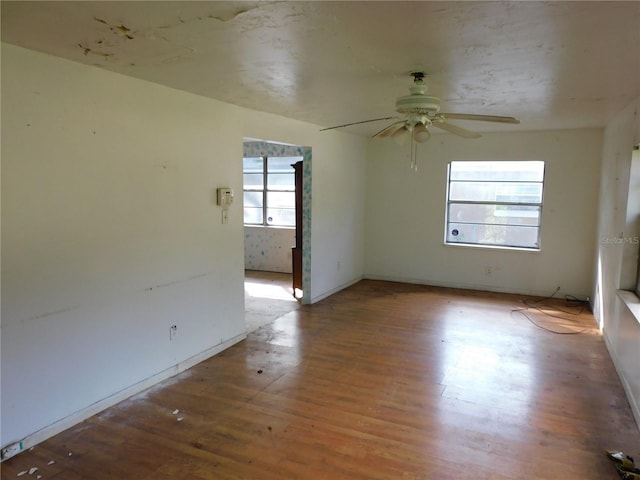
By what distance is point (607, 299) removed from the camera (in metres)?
4.27

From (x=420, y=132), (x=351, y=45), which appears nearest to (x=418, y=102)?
(x=420, y=132)

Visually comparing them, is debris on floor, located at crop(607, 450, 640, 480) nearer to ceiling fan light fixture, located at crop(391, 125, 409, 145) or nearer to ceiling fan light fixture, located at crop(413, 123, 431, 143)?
ceiling fan light fixture, located at crop(413, 123, 431, 143)

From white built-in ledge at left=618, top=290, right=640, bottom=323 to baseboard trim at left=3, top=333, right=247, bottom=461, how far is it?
3265mm

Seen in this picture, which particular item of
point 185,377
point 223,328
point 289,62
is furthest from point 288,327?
point 289,62

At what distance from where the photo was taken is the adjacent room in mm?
2144

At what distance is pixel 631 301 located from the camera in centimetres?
334

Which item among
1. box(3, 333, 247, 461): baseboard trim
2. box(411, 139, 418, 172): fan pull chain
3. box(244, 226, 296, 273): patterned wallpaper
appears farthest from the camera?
box(244, 226, 296, 273): patterned wallpaper

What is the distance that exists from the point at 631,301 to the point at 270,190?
225 inches

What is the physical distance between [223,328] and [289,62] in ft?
8.11

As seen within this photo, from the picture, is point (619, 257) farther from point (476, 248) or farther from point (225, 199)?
point (225, 199)

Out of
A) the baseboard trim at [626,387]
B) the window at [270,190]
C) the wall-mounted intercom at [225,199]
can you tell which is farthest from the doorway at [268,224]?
the baseboard trim at [626,387]

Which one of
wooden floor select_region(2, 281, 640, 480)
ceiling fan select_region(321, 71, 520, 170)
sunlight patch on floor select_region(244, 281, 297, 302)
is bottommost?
wooden floor select_region(2, 281, 640, 480)

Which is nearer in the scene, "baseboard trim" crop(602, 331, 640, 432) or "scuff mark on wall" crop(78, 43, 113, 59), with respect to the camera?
"scuff mark on wall" crop(78, 43, 113, 59)

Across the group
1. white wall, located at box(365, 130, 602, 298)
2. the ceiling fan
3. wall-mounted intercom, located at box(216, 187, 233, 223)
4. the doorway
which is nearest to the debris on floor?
the ceiling fan
